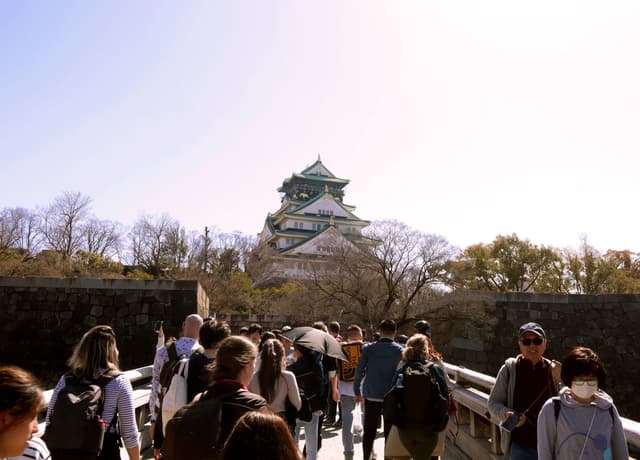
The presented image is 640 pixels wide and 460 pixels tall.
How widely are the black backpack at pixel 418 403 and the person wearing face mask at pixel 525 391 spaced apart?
1.65 ft

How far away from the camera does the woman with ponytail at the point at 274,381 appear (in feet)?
12.8

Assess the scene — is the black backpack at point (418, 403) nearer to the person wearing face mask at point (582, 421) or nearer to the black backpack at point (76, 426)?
the person wearing face mask at point (582, 421)

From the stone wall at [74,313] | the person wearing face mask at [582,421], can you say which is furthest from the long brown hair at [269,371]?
the stone wall at [74,313]

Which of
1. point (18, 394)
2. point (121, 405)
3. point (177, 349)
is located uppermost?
point (18, 394)

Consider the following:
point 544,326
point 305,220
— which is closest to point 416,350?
point 544,326

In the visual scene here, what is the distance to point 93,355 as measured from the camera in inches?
122

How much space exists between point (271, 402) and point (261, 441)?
248 centimetres

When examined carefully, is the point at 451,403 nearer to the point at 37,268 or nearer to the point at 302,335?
the point at 302,335

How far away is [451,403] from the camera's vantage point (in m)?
4.81

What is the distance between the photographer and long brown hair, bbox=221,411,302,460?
1530 millimetres

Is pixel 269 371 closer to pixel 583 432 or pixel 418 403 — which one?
pixel 418 403

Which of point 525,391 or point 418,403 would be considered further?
point 418,403

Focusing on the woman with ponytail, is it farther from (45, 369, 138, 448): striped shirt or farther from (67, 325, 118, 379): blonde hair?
(67, 325, 118, 379): blonde hair

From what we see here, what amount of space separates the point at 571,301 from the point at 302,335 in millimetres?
17931
